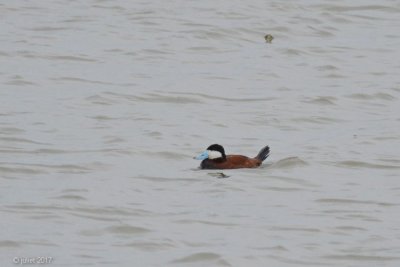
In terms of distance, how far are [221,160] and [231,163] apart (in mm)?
116

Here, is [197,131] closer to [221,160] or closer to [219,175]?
[221,160]

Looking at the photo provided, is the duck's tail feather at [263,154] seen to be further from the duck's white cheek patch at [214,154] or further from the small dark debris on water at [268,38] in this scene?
the small dark debris on water at [268,38]

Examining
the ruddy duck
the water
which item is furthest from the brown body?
the water

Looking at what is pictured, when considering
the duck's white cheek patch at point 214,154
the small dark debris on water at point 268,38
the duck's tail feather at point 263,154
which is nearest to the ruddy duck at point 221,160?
the duck's white cheek patch at point 214,154

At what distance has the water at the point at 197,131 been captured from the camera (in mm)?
9391

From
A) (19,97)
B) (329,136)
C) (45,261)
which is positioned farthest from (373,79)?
(45,261)

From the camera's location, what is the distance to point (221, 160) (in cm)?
1205

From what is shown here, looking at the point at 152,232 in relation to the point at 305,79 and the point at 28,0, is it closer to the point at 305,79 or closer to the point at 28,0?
the point at 305,79

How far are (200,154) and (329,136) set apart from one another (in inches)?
82.2

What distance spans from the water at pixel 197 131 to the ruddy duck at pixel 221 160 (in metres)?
0.17

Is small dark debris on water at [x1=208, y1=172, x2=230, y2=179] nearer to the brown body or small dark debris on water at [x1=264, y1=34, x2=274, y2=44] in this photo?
the brown body

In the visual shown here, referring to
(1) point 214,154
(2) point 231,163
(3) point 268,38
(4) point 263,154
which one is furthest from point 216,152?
(3) point 268,38

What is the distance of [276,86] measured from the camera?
656 inches

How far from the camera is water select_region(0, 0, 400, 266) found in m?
9.39
